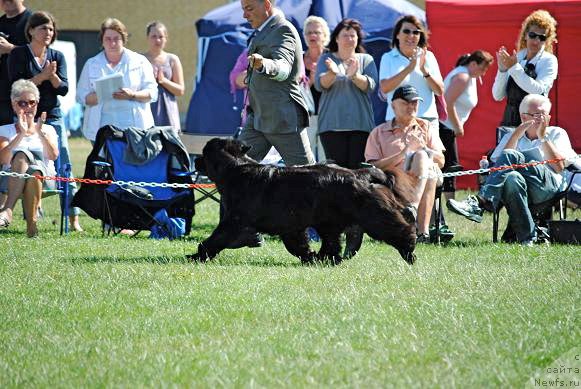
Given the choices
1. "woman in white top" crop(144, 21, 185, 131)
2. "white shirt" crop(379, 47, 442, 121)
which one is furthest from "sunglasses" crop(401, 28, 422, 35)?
"woman in white top" crop(144, 21, 185, 131)

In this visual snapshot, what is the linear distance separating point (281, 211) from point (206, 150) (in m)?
0.76

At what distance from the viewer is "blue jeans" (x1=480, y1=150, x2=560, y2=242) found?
352 inches

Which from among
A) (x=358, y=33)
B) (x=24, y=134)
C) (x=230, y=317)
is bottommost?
(x=230, y=317)

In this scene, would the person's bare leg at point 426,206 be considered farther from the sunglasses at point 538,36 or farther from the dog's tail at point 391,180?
the sunglasses at point 538,36

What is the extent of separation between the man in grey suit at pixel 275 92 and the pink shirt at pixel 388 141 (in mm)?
717

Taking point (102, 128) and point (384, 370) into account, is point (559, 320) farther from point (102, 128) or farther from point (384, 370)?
point (102, 128)

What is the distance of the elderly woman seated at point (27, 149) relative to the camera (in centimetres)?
944

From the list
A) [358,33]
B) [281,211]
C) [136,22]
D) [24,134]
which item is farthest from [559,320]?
[136,22]

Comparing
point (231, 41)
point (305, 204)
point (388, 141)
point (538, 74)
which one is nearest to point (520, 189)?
point (388, 141)

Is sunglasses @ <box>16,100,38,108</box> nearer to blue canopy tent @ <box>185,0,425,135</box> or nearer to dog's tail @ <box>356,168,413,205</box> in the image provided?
dog's tail @ <box>356,168,413,205</box>

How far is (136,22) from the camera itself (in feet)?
106

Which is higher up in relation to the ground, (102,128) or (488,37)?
(488,37)

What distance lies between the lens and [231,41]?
49.8 ft

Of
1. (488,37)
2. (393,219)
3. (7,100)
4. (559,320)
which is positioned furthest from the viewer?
(488,37)
